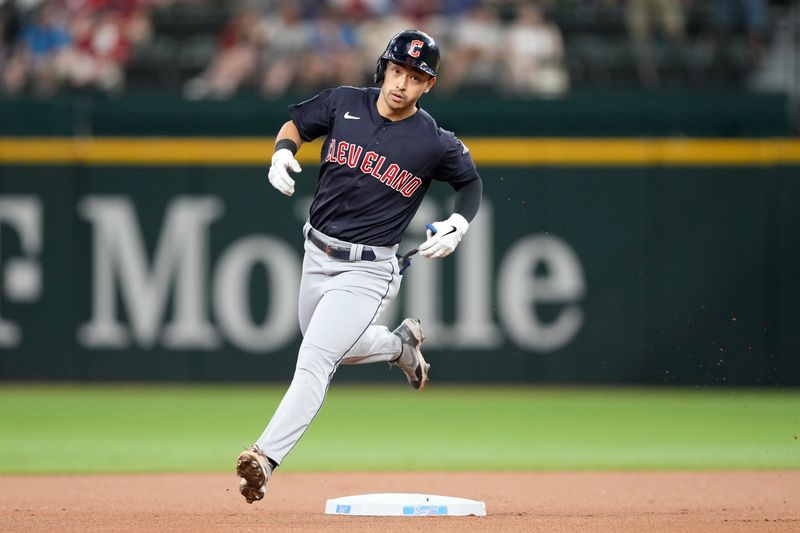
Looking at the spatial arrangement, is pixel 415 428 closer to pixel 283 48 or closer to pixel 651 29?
pixel 283 48

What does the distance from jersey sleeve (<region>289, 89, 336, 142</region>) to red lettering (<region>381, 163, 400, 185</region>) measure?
379 millimetres

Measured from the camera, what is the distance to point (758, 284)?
11.7 m

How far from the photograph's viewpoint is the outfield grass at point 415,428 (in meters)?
8.05

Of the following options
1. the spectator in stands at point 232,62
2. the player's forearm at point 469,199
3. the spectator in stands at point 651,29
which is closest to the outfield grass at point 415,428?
the player's forearm at point 469,199

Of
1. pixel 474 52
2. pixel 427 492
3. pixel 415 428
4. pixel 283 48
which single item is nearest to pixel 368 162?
pixel 427 492

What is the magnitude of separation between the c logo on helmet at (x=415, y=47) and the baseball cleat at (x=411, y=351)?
4.44 ft

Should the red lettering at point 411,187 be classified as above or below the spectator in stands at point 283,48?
below

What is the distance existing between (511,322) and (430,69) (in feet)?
20.0

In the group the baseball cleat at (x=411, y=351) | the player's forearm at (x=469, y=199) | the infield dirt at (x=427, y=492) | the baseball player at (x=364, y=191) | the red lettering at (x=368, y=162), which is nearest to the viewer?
the infield dirt at (x=427, y=492)

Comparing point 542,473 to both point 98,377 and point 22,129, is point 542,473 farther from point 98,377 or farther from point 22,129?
point 22,129

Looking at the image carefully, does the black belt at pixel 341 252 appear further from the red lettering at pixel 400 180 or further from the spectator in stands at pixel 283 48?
the spectator in stands at pixel 283 48

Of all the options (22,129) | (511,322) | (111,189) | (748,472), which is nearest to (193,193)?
(111,189)

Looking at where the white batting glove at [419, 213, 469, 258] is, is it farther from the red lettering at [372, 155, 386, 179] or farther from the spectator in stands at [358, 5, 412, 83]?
the spectator in stands at [358, 5, 412, 83]

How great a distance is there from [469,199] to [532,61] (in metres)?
6.28
